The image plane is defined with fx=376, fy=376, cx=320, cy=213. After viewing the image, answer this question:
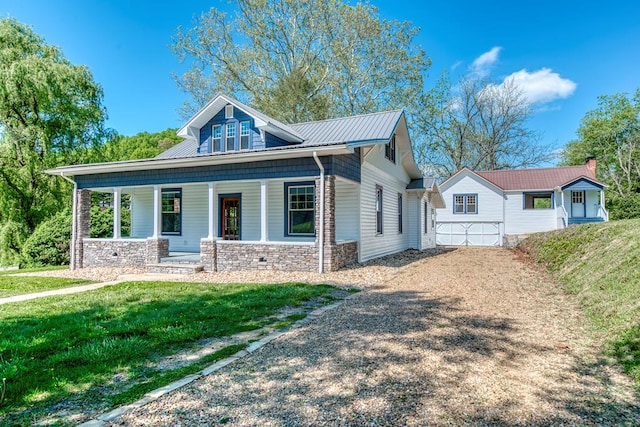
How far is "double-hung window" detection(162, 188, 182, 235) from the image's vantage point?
15516 millimetres

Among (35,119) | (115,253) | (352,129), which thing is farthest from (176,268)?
(35,119)

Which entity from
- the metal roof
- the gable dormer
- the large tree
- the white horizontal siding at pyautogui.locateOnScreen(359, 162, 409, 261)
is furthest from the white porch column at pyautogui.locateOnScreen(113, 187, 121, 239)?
the white horizontal siding at pyautogui.locateOnScreen(359, 162, 409, 261)

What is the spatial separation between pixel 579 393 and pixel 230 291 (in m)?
6.21

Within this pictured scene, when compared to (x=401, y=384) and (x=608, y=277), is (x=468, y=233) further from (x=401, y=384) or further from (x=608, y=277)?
(x=401, y=384)

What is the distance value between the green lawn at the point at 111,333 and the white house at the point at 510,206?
19520 millimetres

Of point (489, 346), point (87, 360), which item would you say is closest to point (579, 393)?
point (489, 346)

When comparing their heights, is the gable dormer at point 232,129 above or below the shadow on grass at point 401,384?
above

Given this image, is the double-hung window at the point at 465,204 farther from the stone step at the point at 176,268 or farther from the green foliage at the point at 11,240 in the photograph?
the green foliage at the point at 11,240

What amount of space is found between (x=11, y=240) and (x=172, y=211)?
8134 mm

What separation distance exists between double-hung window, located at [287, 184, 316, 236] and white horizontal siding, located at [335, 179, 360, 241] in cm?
85

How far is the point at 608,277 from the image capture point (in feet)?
20.7

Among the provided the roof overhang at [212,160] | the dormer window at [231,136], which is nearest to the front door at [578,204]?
the roof overhang at [212,160]

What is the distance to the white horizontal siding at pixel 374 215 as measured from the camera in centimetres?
1250

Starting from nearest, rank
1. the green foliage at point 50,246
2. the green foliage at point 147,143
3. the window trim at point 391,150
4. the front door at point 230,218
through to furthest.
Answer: the front door at point 230,218 < the window trim at point 391,150 < the green foliage at point 50,246 < the green foliage at point 147,143
